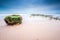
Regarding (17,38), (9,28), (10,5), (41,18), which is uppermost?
(10,5)

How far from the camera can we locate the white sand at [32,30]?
49.6 inches

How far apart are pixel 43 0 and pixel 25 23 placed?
16.5 inches

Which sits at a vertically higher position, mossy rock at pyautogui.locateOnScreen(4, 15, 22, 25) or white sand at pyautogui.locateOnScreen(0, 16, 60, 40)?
mossy rock at pyautogui.locateOnScreen(4, 15, 22, 25)

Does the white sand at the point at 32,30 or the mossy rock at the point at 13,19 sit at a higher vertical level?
the mossy rock at the point at 13,19

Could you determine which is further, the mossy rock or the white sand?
the mossy rock

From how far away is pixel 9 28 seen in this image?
1365mm

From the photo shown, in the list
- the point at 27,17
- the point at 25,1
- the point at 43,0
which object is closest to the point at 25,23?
the point at 27,17

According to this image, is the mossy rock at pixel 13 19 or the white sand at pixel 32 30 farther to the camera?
the mossy rock at pixel 13 19

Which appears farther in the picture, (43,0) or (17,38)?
(43,0)

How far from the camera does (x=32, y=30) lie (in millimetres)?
1330

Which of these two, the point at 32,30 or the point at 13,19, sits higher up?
the point at 13,19

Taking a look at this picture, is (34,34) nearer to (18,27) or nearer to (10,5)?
(18,27)

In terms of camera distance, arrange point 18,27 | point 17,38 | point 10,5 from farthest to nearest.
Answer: point 10,5 < point 18,27 < point 17,38

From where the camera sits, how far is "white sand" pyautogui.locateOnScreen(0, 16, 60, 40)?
49.6 inches
